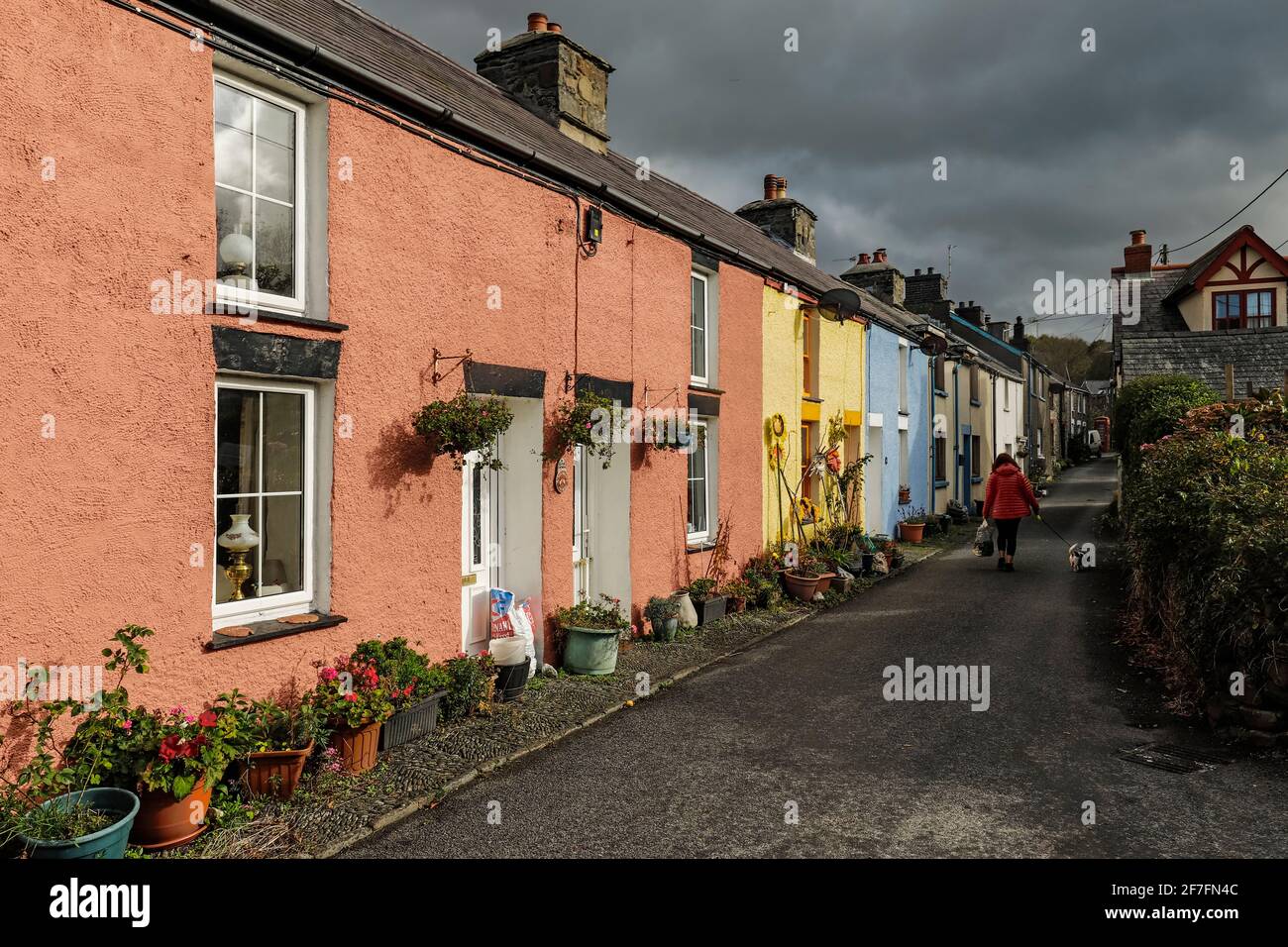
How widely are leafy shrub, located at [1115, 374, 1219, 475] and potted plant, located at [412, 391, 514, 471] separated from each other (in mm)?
10661

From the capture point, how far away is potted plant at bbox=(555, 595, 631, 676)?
328 inches

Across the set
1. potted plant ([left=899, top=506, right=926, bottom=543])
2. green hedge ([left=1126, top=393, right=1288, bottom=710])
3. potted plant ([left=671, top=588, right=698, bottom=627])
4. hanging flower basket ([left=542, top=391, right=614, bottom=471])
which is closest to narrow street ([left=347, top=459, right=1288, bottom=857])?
green hedge ([left=1126, top=393, right=1288, bottom=710])

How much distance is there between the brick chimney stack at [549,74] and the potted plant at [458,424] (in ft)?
19.0

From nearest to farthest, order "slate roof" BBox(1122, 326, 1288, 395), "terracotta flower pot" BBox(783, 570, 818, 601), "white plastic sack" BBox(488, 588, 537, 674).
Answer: "white plastic sack" BBox(488, 588, 537, 674)
"terracotta flower pot" BBox(783, 570, 818, 601)
"slate roof" BBox(1122, 326, 1288, 395)

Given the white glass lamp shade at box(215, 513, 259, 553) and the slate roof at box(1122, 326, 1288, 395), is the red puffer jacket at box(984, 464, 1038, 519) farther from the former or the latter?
the white glass lamp shade at box(215, 513, 259, 553)

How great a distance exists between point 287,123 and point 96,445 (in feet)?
9.02

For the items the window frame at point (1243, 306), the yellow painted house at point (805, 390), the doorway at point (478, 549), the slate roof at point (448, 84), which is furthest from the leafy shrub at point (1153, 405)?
the window frame at point (1243, 306)

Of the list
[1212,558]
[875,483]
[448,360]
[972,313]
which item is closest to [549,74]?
[448,360]

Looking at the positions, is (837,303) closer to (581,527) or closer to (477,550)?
(581,527)

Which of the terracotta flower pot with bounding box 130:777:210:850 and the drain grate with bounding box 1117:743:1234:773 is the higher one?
the terracotta flower pot with bounding box 130:777:210:850

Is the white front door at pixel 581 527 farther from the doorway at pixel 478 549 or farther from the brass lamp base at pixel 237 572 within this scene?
Result: the brass lamp base at pixel 237 572

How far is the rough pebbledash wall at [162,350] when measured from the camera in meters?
4.38

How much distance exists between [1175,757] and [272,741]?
5.98 m

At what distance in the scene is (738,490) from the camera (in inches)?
488
